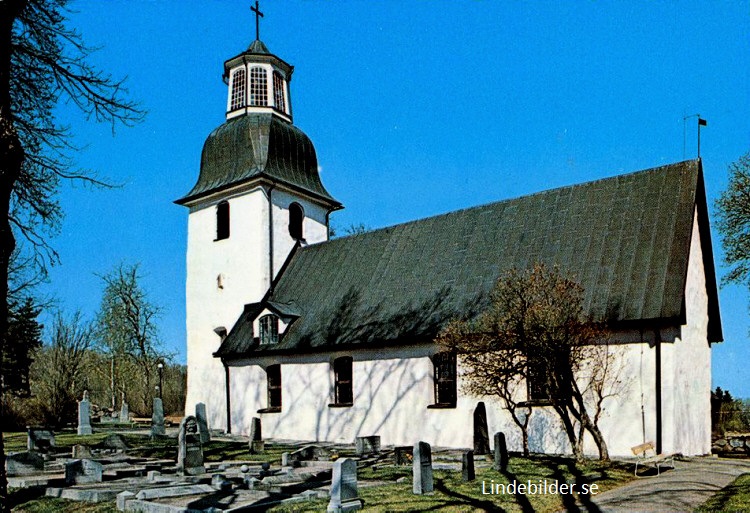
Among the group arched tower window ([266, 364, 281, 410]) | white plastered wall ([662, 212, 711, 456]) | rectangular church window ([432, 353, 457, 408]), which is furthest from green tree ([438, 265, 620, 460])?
arched tower window ([266, 364, 281, 410])

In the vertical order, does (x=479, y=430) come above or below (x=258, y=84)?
below

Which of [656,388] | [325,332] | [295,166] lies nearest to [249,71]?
[295,166]

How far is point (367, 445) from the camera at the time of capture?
18.3 meters

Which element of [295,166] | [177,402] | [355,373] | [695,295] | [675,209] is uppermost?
[295,166]

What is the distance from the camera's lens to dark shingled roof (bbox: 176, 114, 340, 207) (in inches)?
1091

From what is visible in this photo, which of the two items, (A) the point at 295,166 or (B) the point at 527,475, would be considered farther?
(A) the point at 295,166

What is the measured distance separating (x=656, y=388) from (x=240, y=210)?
17.3m

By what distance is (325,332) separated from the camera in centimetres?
2255

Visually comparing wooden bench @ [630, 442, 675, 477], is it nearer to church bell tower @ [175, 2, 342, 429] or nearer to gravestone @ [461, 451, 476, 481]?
gravestone @ [461, 451, 476, 481]

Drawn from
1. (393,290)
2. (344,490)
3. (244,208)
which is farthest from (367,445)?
(244,208)

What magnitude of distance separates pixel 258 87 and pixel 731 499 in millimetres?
23976

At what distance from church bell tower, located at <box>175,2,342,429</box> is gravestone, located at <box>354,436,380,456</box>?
9307mm

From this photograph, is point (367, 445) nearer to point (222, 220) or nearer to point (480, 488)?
point (480, 488)

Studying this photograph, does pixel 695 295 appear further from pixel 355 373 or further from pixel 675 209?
pixel 355 373
